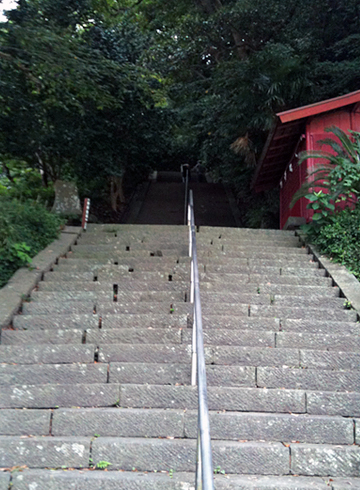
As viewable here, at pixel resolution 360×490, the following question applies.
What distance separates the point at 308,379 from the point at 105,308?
2.32 meters

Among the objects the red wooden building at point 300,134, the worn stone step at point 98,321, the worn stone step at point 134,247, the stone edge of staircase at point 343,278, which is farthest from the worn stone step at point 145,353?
the red wooden building at point 300,134

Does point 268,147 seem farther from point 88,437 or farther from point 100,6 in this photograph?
point 88,437

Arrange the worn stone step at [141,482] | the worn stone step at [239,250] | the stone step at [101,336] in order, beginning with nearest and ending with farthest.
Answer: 1. the worn stone step at [141,482]
2. the stone step at [101,336]
3. the worn stone step at [239,250]

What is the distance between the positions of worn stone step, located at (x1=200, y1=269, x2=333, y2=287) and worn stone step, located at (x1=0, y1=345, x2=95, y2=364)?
2.16 metres

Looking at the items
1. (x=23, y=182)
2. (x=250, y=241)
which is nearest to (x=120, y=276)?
(x=250, y=241)

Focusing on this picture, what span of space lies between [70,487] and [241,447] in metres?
1.16

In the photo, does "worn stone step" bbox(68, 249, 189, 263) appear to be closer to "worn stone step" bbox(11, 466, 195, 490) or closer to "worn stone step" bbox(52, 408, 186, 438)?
"worn stone step" bbox(52, 408, 186, 438)

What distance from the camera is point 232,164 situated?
14.2m

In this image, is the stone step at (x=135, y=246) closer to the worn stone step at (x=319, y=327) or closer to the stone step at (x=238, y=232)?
the stone step at (x=238, y=232)

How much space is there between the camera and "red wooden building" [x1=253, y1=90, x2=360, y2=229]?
8.44 m

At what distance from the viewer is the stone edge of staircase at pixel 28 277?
5316 mm

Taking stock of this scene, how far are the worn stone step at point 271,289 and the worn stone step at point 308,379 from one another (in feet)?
5.93

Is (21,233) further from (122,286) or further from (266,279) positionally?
(266,279)

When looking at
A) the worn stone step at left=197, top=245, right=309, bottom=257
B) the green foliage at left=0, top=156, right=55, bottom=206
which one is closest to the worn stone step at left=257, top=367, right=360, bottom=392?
the worn stone step at left=197, top=245, right=309, bottom=257
